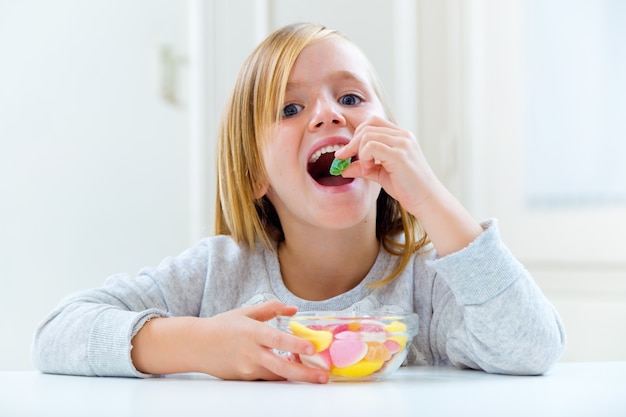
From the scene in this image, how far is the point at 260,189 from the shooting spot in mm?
1208

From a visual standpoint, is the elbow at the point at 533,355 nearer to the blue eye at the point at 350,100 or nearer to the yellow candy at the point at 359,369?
the yellow candy at the point at 359,369

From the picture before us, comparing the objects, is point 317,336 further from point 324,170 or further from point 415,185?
point 324,170

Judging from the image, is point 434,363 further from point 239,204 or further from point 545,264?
point 545,264

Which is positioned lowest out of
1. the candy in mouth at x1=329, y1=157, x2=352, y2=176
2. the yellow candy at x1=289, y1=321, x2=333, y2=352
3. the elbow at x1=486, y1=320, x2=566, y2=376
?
the elbow at x1=486, y1=320, x2=566, y2=376

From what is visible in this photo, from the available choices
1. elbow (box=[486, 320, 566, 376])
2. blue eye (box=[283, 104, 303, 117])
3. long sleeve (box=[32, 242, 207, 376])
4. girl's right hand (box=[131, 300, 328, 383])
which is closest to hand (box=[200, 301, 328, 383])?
girl's right hand (box=[131, 300, 328, 383])

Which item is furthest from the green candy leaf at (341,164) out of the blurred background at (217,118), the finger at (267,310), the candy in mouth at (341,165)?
the blurred background at (217,118)

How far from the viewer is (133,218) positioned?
6.10 ft

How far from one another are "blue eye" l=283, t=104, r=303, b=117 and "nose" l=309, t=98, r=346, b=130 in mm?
43

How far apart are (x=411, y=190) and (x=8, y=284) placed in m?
1.11

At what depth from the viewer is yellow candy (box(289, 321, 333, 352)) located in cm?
75

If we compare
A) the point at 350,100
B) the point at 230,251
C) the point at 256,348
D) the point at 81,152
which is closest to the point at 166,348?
the point at 256,348

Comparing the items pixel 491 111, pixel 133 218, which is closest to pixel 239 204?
pixel 133 218

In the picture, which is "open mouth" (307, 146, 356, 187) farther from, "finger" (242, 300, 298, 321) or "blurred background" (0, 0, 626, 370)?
"blurred background" (0, 0, 626, 370)

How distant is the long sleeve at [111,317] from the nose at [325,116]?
11.4 inches
